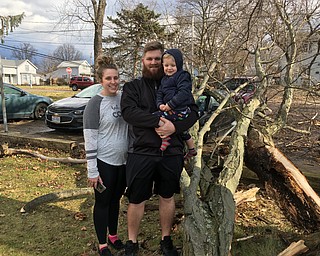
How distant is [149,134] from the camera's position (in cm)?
269

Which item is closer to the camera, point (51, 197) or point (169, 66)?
point (169, 66)

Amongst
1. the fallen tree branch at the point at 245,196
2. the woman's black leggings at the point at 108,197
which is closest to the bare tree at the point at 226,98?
the fallen tree branch at the point at 245,196

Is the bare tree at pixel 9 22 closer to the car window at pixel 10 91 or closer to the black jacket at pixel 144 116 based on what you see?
the car window at pixel 10 91

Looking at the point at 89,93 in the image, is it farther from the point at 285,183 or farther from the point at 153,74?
the point at 153,74

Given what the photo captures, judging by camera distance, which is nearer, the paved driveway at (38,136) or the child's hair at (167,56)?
the child's hair at (167,56)

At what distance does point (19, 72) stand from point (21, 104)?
227 ft

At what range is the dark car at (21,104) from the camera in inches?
443

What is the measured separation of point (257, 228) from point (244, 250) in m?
0.79

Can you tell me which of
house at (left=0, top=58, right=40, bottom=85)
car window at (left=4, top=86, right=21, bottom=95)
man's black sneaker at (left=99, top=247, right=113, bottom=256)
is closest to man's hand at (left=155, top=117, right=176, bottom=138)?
man's black sneaker at (left=99, top=247, right=113, bottom=256)

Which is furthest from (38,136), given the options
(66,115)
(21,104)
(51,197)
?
(51,197)

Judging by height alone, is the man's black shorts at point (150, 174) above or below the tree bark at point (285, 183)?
above

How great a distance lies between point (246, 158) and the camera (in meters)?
4.78

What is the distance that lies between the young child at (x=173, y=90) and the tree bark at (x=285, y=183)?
6.82 feet

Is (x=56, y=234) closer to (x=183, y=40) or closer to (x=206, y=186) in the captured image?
(x=206, y=186)
